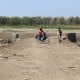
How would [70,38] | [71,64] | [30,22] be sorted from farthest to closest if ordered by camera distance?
[30,22]
[70,38]
[71,64]

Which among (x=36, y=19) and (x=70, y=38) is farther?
(x=36, y=19)

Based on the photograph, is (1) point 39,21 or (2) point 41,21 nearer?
(1) point 39,21

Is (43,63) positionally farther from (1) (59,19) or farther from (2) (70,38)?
Result: (1) (59,19)

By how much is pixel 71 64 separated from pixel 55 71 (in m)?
2.09

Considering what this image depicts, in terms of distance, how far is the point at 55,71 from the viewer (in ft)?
41.8

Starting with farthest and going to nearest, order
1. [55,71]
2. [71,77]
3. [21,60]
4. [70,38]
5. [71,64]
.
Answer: [70,38] < [21,60] < [71,64] < [55,71] < [71,77]

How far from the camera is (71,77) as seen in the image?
455 inches

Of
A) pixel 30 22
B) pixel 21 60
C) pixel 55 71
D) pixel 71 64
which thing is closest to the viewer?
pixel 55 71

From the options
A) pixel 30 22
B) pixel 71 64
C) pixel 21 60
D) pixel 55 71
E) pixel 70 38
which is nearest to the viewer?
pixel 55 71

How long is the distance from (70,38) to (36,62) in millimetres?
19725

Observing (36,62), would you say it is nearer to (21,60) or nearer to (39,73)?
(21,60)

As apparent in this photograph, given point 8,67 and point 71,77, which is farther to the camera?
point 8,67

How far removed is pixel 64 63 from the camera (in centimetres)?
1505

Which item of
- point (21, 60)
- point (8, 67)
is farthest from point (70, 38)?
point (8, 67)
